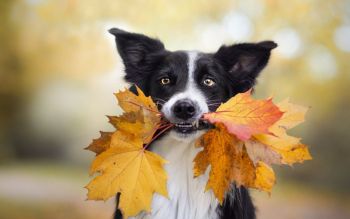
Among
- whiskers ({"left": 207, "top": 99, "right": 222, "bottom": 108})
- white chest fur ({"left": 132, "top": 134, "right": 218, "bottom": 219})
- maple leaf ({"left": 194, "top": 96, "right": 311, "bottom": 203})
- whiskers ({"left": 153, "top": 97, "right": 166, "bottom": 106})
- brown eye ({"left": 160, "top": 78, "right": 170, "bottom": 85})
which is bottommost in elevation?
white chest fur ({"left": 132, "top": 134, "right": 218, "bottom": 219})

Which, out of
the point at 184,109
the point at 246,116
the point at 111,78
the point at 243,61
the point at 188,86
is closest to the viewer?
the point at 246,116

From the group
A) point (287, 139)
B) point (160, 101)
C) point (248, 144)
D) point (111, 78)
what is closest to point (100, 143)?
point (160, 101)

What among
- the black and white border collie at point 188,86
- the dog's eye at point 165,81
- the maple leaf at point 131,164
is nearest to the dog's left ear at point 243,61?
the black and white border collie at point 188,86

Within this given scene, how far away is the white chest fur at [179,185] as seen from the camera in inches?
86.1

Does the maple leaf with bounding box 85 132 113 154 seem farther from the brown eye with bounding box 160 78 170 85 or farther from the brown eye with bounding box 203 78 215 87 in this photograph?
the brown eye with bounding box 203 78 215 87

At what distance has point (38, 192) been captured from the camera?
3.81 m

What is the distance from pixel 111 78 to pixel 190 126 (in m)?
1.91

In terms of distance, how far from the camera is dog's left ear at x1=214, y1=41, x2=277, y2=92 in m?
2.22

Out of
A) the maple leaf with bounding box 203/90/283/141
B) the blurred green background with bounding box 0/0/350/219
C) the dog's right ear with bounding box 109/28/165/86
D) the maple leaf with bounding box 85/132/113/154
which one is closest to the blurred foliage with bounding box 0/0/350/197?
the blurred green background with bounding box 0/0/350/219

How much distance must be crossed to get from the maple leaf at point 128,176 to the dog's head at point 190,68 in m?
0.27

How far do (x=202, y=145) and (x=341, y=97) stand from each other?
225 cm

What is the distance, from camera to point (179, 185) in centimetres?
220

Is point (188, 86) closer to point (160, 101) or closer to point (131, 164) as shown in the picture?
point (160, 101)

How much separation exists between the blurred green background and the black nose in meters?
1.91
